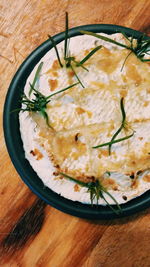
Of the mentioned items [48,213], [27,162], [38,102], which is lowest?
[48,213]

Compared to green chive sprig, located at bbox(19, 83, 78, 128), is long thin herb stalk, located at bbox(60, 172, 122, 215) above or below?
below

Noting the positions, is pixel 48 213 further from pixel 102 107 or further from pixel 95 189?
pixel 102 107

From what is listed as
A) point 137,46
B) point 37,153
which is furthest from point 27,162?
point 137,46

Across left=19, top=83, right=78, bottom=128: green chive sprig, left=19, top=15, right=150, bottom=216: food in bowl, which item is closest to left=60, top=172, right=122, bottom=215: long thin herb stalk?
left=19, top=15, right=150, bottom=216: food in bowl

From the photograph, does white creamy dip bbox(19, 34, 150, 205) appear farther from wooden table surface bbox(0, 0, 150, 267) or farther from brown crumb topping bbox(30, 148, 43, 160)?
wooden table surface bbox(0, 0, 150, 267)

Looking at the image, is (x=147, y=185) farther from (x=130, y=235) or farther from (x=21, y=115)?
(x=21, y=115)

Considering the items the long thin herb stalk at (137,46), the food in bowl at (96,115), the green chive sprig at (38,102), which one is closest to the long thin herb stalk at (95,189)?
the food in bowl at (96,115)

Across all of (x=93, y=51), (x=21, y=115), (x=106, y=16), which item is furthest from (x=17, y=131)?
(x=106, y=16)
